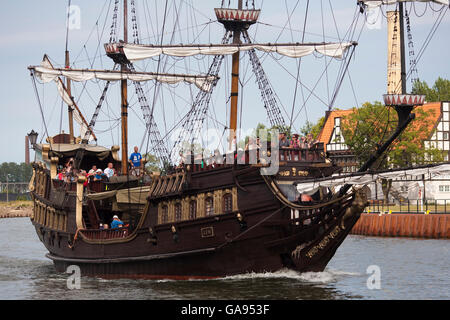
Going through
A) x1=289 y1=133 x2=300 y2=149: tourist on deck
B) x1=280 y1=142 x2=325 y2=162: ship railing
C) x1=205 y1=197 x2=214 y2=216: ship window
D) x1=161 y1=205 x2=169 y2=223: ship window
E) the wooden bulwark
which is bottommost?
the wooden bulwark

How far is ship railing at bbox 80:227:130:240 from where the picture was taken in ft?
94.2

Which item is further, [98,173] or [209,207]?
[98,173]

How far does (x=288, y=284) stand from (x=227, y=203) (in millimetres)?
2968

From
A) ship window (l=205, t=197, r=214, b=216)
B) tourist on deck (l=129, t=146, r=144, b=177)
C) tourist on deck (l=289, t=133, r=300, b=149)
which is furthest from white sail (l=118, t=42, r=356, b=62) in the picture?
ship window (l=205, t=197, r=214, b=216)

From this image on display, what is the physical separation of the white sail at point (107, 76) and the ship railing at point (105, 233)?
30.5 ft

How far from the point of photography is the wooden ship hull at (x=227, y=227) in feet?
83.9

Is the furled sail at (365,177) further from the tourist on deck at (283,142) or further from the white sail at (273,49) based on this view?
the white sail at (273,49)

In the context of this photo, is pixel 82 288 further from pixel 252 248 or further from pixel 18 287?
pixel 252 248

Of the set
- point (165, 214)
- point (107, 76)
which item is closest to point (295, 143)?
point (165, 214)

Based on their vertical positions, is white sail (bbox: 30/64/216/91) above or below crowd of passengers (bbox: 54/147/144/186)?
above

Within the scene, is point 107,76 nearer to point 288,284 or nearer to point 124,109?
point 124,109

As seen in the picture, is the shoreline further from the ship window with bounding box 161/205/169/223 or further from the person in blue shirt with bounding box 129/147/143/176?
the ship window with bounding box 161/205/169/223

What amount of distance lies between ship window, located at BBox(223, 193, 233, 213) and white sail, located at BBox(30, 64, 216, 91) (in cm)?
1245

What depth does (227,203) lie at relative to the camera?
25922 millimetres
